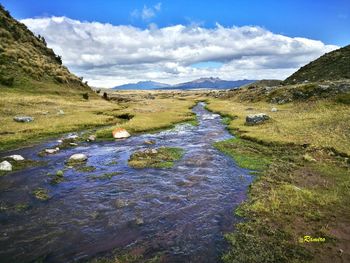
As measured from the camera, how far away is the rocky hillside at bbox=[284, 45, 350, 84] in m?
85.2

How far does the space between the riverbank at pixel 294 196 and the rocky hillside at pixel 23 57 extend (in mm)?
58300

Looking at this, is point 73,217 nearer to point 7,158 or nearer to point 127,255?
point 127,255

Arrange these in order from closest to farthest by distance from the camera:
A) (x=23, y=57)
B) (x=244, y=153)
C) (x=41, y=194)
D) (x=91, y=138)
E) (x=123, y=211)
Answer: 1. (x=123, y=211)
2. (x=41, y=194)
3. (x=244, y=153)
4. (x=91, y=138)
5. (x=23, y=57)

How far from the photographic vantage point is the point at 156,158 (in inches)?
1131

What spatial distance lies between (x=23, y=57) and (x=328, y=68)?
82183mm

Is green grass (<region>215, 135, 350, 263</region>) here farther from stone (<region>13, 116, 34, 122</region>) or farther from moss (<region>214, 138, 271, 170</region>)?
stone (<region>13, 116, 34, 122</region>)

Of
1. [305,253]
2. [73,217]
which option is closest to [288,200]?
[305,253]

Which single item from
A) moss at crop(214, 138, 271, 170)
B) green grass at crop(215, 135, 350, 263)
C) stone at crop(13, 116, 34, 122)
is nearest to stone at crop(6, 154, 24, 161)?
stone at crop(13, 116, 34, 122)

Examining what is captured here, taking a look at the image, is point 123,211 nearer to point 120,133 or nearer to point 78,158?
point 78,158

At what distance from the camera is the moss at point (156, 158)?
26.7 meters

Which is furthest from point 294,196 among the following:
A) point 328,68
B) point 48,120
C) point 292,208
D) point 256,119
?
point 328,68

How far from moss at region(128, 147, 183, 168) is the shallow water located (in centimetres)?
95

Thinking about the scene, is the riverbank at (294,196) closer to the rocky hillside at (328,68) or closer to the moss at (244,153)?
the moss at (244,153)

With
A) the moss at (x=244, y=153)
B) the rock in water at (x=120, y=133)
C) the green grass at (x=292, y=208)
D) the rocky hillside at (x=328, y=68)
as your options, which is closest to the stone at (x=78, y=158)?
the rock in water at (x=120, y=133)
